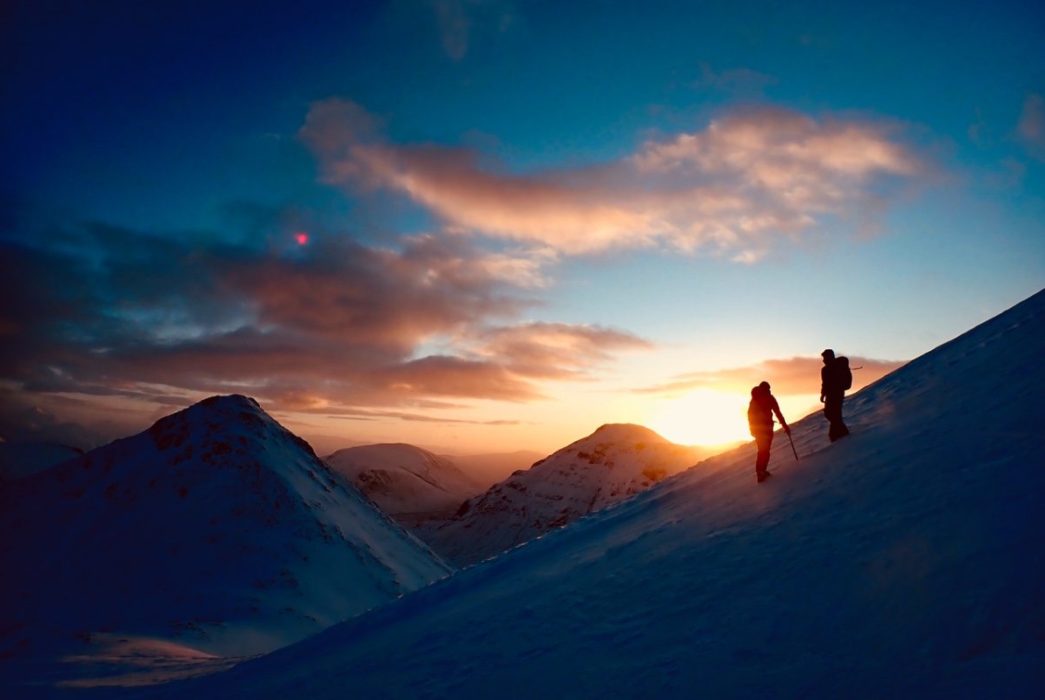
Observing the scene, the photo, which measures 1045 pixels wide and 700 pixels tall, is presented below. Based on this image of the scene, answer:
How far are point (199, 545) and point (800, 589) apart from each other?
5104 centimetres

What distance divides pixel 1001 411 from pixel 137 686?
2370cm

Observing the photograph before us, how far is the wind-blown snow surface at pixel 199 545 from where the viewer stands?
126ft

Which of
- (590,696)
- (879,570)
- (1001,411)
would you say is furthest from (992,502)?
(590,696)

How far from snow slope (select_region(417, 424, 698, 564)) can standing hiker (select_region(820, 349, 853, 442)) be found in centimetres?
12230

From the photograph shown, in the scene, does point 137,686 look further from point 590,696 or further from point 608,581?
point 590,696

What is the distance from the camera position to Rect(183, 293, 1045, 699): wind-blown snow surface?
5.95 metres

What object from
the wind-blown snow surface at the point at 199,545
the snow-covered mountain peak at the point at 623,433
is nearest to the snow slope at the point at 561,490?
the snow-covered mountain peak at the point at 623,433

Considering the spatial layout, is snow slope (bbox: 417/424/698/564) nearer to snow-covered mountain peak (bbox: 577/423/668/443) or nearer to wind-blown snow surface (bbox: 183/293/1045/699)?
snow-covered mountain peak (bbox: 577/423/668/443)

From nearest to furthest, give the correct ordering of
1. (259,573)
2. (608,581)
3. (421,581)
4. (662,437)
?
(608,581), (259,573), (421,581), (662,437)

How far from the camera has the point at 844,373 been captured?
42.1 feet

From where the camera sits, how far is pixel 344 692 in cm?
1014

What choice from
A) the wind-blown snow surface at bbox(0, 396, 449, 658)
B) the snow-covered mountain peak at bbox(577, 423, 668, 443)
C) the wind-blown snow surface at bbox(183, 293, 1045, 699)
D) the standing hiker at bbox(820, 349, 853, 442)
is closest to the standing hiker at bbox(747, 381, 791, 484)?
the wind-blown snow surface at bbox(183, 293, 1045, 699)

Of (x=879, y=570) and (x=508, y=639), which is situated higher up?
(x=879, y=570)

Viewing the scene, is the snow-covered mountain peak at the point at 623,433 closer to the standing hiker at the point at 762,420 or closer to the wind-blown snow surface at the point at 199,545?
the wind-blown snow surface at the point at 199,545
